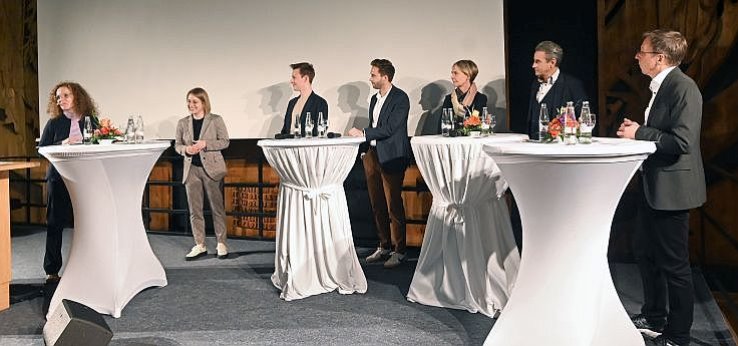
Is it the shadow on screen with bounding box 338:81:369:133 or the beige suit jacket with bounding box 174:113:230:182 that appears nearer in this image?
the beige suit jacket with bounding box 174:113:230:182

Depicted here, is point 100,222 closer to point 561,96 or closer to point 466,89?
point 466,89

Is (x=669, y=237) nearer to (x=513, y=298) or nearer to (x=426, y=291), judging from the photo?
(x=513, y=298)

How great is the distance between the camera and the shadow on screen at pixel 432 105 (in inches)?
224

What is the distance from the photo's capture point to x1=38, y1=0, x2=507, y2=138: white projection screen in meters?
5.67

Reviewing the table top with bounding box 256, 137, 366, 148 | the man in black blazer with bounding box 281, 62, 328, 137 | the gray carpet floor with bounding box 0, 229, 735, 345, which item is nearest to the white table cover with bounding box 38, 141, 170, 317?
the gray carpet floor with bounding box 0, 229, 735, 345

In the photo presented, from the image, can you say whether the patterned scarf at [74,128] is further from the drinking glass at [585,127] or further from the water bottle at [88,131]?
the drinking glass at [585,127]

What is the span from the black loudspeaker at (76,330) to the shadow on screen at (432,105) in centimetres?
345

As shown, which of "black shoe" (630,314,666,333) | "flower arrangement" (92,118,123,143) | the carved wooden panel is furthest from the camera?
the carved wooden panel

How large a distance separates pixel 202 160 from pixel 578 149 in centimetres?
368

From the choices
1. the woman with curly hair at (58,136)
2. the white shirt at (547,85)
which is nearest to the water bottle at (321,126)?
the white shirt at (547,85)

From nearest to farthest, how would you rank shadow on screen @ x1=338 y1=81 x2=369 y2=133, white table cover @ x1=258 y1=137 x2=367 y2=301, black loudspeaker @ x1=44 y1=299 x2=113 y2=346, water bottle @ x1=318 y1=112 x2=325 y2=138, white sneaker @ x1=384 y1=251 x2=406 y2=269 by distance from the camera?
1. black loudspeaker @ x1=44 y1=299 x2=113 y2=346
2. white table cover @ x1=258 y1=137 x2=367 y2=301
3. water bottle @ x1=318 y1=112 x2=325 y2=138
4. white sneaker @ x1=384 y1=251 x2=406 y2=269
5. shadow on screen @ x1=338 y1=81 x2=369 y2=133

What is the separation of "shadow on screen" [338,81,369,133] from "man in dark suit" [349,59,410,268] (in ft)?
1.93

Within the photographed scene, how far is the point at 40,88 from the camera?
7.42 metres

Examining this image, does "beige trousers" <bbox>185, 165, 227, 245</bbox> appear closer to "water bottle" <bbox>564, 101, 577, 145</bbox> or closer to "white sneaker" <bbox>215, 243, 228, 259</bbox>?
"white sneaker" <bbox>215, 243, 228, 259</bbox>
